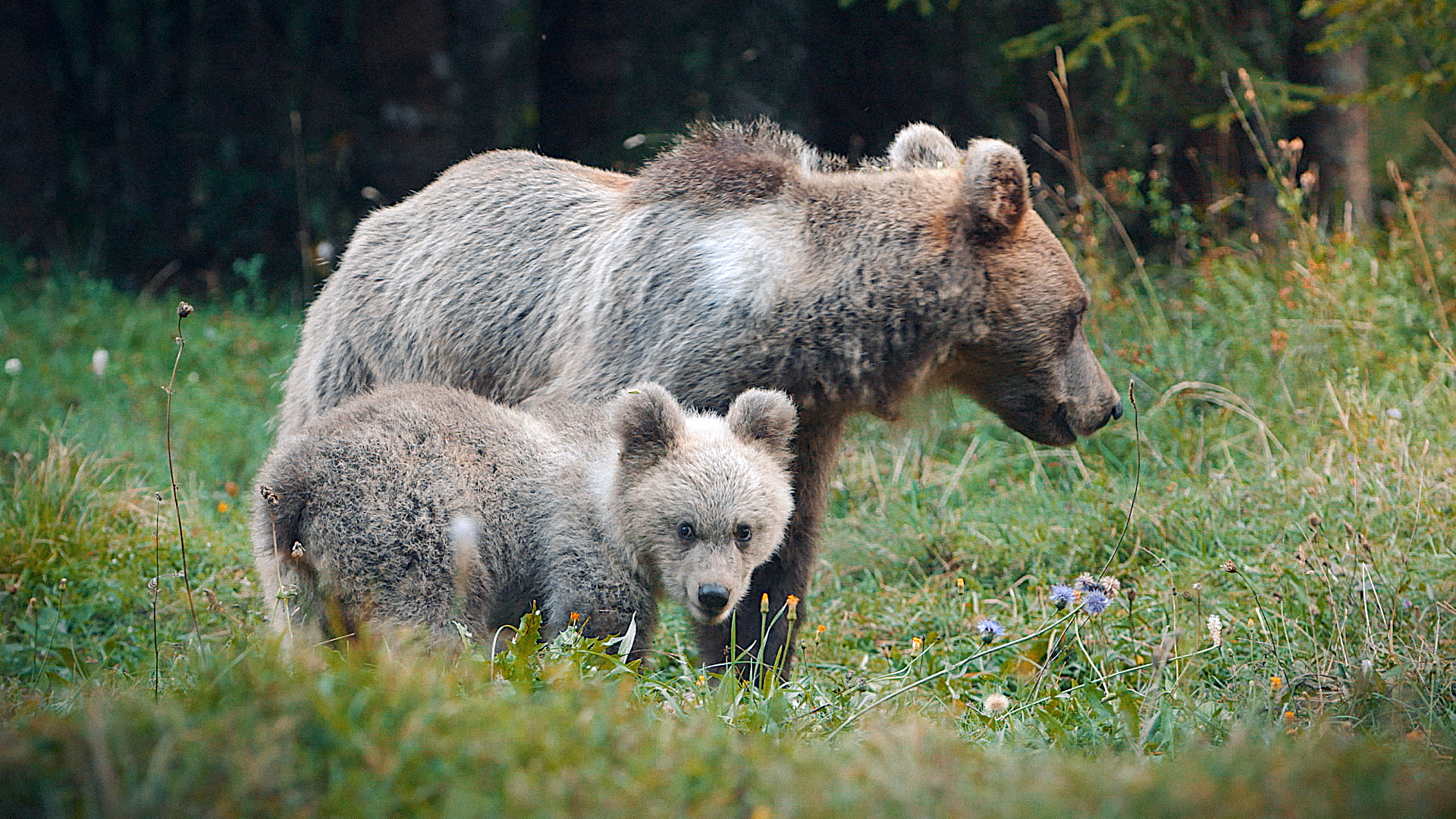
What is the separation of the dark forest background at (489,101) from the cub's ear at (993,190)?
13.6 feet

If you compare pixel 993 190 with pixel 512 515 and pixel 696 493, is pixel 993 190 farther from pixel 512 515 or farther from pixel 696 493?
pixel 512 515

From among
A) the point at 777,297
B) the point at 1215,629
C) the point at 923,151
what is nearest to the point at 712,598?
the point at 777,297

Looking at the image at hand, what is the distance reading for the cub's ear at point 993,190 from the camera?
12.5 feet

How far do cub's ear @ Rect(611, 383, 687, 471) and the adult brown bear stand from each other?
1.35 feet

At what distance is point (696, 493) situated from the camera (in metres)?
3.35

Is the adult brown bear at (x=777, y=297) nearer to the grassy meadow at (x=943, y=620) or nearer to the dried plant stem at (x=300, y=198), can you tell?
the grassy meadow at (x=943, y=620)

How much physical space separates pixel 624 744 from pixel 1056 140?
26.2 ft

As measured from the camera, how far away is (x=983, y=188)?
150 inches

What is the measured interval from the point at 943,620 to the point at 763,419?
1422mm

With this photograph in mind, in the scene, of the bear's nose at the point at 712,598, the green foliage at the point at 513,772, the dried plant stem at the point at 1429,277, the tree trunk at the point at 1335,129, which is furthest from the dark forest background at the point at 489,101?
the green foliage at the point at 513,772

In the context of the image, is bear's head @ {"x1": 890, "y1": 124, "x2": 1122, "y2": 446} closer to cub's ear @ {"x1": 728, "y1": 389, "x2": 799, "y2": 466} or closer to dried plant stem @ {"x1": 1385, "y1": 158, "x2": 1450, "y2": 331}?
cub's ear @ {"x1": 728, "y1": 389, "x2": 799, "y2": 466}

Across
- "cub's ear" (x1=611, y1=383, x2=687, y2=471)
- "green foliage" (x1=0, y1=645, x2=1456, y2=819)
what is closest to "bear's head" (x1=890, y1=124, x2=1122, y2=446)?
"cub's ear" (x1=611, y1=383, x2=687, y2=471)

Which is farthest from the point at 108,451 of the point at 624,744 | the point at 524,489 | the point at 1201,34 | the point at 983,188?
the point at 1201,34

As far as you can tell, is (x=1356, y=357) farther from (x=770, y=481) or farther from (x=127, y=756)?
(x=127, y=756)
